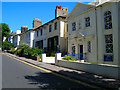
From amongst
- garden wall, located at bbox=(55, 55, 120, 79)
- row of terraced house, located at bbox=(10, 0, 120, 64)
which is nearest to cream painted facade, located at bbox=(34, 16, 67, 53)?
row of terraced house, located at bbox=(10, 0, 120, 64)

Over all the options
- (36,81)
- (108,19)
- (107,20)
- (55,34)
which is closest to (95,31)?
(107,20)

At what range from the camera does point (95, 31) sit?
14.3m

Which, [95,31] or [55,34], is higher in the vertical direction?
[55,34]

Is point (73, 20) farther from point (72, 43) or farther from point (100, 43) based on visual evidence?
point (100, 43)

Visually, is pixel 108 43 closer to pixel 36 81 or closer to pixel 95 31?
pixel 95 31

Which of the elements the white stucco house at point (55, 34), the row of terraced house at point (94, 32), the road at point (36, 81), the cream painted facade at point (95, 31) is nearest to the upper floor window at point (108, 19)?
the row of terraced house at point (94, 32)

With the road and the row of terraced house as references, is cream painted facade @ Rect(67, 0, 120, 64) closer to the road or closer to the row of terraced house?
the row of terraced house

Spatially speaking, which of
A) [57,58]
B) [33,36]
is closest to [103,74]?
[57,58]

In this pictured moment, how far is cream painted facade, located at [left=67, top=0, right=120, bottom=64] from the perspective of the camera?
Result: 12188mm

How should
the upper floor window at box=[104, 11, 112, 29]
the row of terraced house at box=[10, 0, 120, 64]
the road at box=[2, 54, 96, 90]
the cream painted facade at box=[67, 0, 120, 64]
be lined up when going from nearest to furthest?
1. the road at box=[2, 54, 96, 90]
2. the cream painted facade at box=[67, 0, 120, 64]
3. the row of terraced house at box=[10, 0, 120, 64]
4. the upper floor window at box=[104, 11, 112, 29]

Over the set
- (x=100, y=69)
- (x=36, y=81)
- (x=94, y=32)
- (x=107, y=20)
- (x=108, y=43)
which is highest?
(x=107, y=20)

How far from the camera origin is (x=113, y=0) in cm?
1273

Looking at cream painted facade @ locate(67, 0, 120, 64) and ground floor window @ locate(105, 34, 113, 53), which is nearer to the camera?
cream painted facade @ locate(67, 0, 120, 64)

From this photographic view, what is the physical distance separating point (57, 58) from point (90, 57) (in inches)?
161
